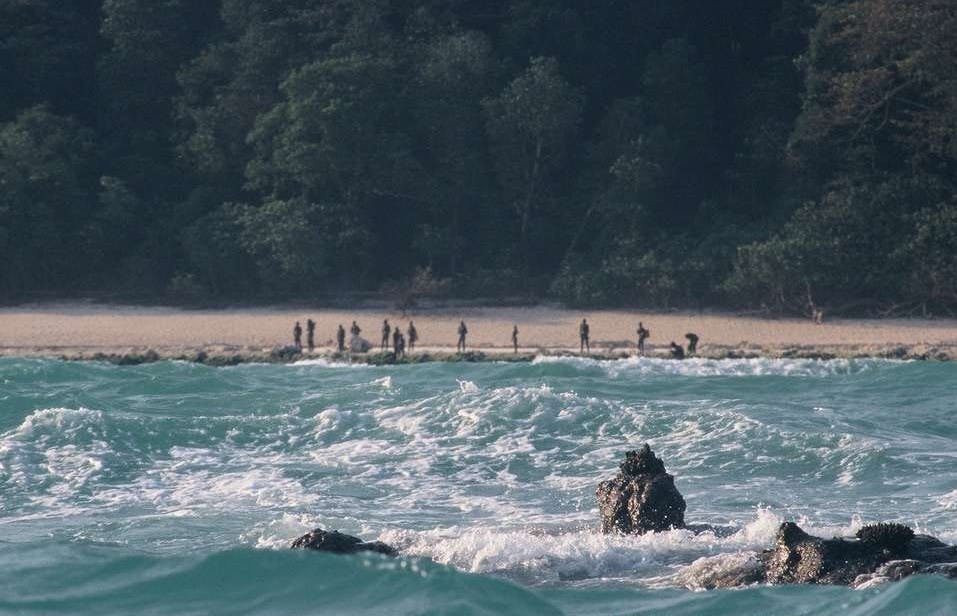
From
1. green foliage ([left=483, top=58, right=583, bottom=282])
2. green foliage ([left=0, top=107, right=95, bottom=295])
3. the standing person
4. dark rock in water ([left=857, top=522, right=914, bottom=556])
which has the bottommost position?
dark rock in water ([left=857, top=522, right=914, bottom=556])

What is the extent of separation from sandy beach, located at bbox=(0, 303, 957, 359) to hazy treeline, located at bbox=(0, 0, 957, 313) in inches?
52.5

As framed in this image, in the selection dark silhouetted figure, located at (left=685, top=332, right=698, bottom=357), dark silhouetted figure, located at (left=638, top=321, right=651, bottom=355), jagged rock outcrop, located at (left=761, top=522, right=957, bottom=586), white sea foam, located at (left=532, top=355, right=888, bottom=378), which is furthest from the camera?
dark silhouetted figure, located at (left=685, top=332, right=698, bottom=357)

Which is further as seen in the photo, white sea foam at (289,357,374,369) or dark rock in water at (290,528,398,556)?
white sea foam at (289,357,374,369)

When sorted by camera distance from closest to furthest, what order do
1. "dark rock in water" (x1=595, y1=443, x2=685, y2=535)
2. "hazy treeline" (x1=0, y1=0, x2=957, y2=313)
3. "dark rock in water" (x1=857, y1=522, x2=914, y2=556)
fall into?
"dark rock in water" (x1=857, y1=522, x2=914, y2=556) → "dark rock in water" (x1=595, y1=443, x2=685, y2=535) → "hazy treeline" (x1=0, y1=0, x2=957, y2=313)

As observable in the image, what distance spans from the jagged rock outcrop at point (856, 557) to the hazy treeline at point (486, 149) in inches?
840

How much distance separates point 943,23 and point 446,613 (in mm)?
26436

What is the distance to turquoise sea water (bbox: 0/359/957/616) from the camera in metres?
17.1

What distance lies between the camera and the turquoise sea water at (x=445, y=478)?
56.2ft

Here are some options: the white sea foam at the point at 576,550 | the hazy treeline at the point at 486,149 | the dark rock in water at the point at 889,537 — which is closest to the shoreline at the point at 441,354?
the hazy treeline at the point at 486,149

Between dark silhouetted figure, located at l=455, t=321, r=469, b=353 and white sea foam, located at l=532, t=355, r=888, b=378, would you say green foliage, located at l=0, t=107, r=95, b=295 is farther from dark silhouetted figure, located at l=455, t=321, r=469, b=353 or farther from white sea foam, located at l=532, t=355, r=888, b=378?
white sea foam, located at l=532, t=355, r=888, b=378

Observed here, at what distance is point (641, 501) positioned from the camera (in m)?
19.0

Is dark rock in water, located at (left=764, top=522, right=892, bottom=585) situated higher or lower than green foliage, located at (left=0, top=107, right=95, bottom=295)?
lower

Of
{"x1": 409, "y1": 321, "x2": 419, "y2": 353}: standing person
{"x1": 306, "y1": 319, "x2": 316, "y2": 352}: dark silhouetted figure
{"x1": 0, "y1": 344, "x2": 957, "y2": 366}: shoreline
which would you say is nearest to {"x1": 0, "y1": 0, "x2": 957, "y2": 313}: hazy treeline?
{"x1": 0, "y1": 344, "x2": 957, "y2": 366}: shoreline

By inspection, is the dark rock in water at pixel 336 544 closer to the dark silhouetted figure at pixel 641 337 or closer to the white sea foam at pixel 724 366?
the white sea foam at pixel 724 366
